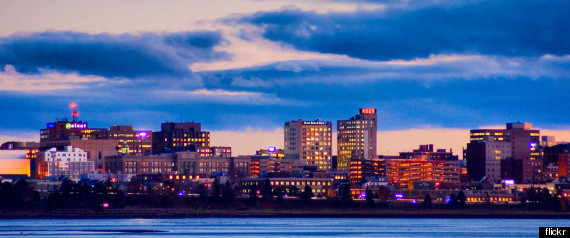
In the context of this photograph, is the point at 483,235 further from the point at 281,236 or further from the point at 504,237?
the point at 281,236

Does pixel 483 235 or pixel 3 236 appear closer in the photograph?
pixel 3 236

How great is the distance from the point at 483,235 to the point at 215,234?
36186mm

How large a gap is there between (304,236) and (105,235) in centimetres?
2589

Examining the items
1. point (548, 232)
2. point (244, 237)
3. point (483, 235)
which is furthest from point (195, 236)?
point (548, 232)

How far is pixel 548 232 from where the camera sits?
116750mm

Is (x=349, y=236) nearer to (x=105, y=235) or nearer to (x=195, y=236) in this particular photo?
(x=195, y=236)

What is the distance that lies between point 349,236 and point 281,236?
9.02 m

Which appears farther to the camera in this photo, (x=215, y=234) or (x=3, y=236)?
(x=215, y=234)

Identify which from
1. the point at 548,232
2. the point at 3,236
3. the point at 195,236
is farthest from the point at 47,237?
the point at 548,232

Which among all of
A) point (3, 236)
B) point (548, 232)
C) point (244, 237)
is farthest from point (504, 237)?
point (548, 232)

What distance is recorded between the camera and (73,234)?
193375mm

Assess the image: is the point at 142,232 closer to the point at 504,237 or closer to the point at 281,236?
the point at 281,236

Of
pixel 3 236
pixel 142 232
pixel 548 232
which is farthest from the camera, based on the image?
pixel 142 232

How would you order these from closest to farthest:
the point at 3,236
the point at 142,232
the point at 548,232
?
the point at 548,232, the point at 3,236, the point at 142,232
